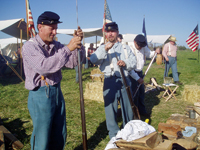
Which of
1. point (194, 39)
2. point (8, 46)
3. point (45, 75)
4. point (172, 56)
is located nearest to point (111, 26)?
point (45, 75)

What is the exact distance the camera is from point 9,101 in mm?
6875

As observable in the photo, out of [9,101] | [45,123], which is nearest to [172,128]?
[45,123]

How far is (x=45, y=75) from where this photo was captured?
78.2 inches

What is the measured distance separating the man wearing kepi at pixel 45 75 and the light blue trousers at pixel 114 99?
1.13 m

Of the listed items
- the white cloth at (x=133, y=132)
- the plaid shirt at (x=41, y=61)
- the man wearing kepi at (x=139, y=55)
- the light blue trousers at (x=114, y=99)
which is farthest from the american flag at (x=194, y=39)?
the plaid shirt at (x=41, y=61)

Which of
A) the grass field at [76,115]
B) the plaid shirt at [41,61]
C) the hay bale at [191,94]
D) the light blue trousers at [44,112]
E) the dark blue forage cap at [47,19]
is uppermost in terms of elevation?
the dark blue forage cap at [47,19]

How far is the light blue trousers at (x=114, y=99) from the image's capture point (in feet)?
11.0

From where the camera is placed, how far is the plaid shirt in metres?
1.90

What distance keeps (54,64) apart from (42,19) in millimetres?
596

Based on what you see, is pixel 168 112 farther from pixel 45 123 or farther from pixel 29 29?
pixel 29 29

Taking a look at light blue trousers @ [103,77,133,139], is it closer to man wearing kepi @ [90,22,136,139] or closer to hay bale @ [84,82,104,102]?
man wearing kepi @ [90,22,136,139]

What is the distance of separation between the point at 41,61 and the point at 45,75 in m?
0.17

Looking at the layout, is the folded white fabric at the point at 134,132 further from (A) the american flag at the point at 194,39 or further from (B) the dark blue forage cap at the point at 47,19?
(A) the american flag at the point at 194,39

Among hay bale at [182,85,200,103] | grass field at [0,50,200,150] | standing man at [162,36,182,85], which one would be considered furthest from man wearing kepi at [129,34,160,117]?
standing man at [162,36,182,85]
